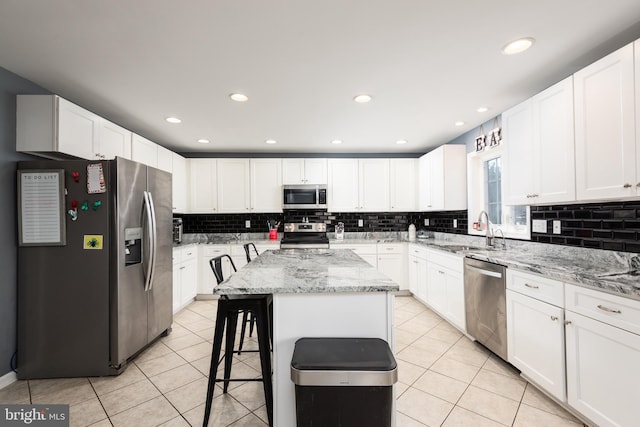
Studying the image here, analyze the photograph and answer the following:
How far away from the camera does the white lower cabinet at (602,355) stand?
141cm

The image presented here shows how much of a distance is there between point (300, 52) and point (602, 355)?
2528mm

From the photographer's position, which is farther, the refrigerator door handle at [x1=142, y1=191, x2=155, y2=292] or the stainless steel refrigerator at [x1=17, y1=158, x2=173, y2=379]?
the refrigerator door handle at [x1=142, y1=191, x2=155, y2=292]

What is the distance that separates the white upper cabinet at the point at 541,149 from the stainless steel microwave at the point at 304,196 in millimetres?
2603

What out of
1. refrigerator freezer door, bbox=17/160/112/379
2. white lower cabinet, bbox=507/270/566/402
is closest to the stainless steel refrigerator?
refrigerator freezer door, bbox=17/160/112/379

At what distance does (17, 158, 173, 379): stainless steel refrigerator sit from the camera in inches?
87.7

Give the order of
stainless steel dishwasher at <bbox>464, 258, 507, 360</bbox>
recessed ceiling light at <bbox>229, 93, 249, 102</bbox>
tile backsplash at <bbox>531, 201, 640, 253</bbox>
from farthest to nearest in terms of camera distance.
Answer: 1. recessed ceiling light at <bbox>229, 93, 249, 102</bbox>
2. stainless steel dishwasher at <bbox>464, 258, 507, 360</bbox>
3. tile backsplash at <bbox>531, 201, 640, 253</bbox>

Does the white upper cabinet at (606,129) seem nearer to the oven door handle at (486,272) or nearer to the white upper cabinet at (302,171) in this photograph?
the oven door handle at (486,272)

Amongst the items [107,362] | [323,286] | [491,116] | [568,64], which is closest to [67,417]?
[107,362]

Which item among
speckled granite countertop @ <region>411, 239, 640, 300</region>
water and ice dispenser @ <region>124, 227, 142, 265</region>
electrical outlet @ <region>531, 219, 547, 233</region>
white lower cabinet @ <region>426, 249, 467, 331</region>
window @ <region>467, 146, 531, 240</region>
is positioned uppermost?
window @ <region>467, 146, 531, 240</region>

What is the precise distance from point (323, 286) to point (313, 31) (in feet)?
4.93

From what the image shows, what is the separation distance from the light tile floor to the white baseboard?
0.04 m

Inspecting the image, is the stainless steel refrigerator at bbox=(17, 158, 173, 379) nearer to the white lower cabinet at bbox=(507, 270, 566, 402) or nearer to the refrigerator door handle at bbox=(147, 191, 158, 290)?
the refrigerator door handle at bbox=(147, 191, 158, 290)

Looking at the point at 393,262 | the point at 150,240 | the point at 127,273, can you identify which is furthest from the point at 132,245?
the point at 393,262

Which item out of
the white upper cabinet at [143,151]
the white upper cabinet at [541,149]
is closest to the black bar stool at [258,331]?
the white upper cabinet at [541,149]
